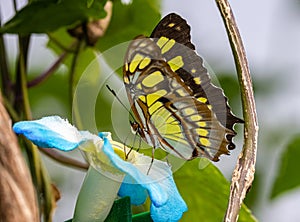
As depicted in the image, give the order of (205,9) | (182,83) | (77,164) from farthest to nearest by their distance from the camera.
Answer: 1. (205,9)
2. (77,164)
3. (182,83)

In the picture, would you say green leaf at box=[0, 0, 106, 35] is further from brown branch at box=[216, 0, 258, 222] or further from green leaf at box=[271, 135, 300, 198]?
green leaf at box=[271, 135, 300, 198]

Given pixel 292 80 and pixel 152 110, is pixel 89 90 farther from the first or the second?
pixel 292 80

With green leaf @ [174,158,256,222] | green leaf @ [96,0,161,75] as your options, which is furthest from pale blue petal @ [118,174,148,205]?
green leaf @ [96,0,161,75]

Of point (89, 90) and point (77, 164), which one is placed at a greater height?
point (89, 90)

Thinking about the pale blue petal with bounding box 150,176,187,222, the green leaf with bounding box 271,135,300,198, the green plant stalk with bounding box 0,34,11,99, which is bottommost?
the green leaf with bounding box 271,135,300,198

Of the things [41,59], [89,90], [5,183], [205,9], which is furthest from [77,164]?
[205,9]

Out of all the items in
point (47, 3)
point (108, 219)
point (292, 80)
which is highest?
point (47, 3)

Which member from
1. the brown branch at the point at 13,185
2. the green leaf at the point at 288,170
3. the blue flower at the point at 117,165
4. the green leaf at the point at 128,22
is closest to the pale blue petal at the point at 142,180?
the blue flower at the point at 117,165
